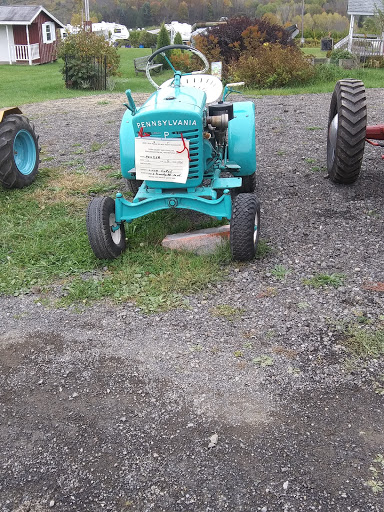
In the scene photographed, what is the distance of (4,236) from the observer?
5285 mm

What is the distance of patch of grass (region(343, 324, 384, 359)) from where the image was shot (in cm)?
337

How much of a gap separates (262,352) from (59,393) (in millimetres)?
1235

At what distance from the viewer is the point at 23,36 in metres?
31.0

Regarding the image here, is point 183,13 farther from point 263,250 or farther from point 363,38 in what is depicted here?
point 263,250

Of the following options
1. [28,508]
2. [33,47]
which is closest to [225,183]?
[28,508]

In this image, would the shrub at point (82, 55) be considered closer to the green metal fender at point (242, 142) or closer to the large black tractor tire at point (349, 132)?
the large black tractor tire at point (349, 132)

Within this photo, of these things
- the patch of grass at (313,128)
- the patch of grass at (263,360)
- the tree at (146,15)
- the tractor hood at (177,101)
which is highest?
the tree at (146,15)

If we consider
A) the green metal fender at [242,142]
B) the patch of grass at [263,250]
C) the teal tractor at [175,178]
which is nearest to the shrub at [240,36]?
the green metal fender at [242,142]

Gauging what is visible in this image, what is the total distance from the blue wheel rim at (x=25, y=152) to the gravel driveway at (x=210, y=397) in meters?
3.08

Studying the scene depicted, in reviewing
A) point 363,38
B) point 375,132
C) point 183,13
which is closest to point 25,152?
point 375,132

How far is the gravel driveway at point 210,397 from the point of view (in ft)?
8.35

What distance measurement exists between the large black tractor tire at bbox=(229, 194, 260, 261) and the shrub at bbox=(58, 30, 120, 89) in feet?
47.5

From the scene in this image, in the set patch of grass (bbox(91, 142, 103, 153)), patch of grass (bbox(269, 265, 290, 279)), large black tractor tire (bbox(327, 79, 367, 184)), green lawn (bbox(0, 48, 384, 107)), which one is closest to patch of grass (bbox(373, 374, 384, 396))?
patch of grass (bbox(269, 265, 290, 279))

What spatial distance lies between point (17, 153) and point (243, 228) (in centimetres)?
372
